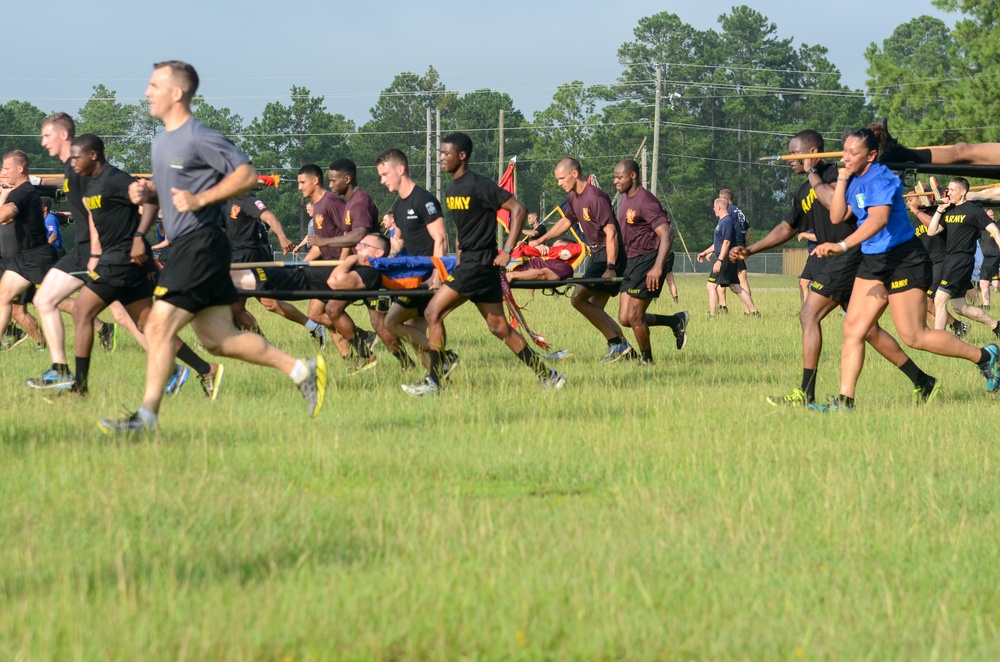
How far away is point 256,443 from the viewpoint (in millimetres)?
7547

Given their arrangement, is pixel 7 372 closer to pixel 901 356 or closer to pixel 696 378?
pixel 696 378

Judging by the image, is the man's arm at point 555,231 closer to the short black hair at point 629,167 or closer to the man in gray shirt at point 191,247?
the short black hair at point 629,167

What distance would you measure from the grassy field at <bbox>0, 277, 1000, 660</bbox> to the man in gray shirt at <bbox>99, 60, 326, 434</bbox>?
0.42 meters

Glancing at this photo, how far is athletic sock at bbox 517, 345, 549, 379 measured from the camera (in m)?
10.7

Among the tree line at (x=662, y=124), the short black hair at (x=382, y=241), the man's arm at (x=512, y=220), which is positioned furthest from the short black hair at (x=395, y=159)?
the tree line at (x=662, y=124)

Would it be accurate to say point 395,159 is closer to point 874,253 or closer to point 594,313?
point 594,313

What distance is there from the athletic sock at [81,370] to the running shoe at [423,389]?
242cm

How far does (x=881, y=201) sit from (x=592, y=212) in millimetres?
4931

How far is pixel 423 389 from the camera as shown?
10.2 meters

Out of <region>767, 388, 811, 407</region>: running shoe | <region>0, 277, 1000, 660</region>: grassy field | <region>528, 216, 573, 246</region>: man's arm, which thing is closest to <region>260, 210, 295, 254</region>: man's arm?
<region>528, 216, 573, 246</region>: man's arm

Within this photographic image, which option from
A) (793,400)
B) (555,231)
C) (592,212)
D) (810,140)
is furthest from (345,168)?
(793,400)

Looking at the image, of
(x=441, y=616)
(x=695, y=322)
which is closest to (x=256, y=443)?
(x=441, y=616)

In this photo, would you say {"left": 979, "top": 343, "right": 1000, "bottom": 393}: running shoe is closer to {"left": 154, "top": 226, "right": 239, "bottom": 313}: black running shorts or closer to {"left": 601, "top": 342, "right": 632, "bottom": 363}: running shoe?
{"left": 601, "top": 342, "right": 632, "bottom": 363}: running shoe

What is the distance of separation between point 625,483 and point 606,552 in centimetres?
149
